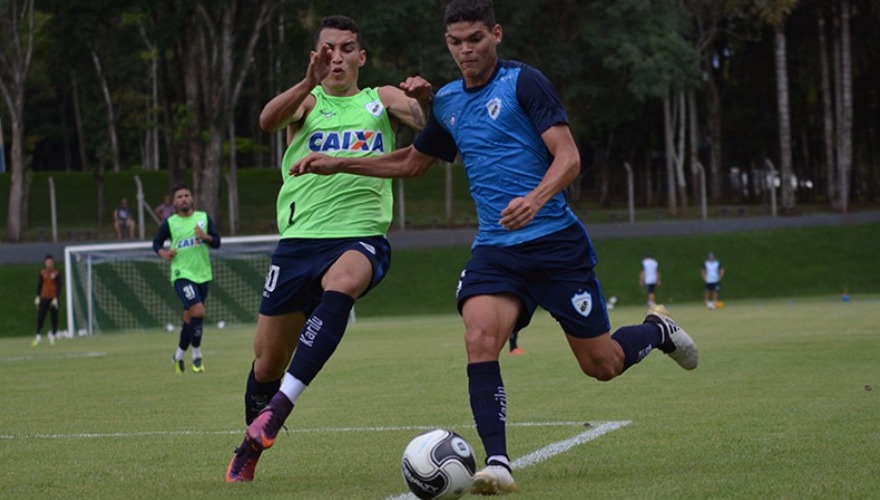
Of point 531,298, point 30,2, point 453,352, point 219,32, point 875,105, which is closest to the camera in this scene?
point 531,298

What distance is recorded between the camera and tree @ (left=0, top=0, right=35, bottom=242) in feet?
139

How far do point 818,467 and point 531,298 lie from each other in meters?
1.59

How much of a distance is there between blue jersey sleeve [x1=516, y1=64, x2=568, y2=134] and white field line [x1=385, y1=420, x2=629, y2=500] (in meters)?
1.77

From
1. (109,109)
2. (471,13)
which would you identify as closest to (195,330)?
(471,13)

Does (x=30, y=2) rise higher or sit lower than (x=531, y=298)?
higher

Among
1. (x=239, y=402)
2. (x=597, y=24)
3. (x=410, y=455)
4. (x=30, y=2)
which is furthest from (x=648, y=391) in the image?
(x=597, y=24)

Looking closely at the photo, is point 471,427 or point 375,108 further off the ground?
point 375,108

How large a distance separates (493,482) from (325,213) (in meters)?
2.32

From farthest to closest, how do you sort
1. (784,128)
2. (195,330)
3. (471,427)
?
(784,128) < (195,330) < (471,427)

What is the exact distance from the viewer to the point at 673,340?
8375 millimetres

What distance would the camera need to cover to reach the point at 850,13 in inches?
2143

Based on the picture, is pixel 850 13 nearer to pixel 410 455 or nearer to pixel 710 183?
pixel 710 183

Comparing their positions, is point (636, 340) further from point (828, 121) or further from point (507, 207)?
point (828, 121)

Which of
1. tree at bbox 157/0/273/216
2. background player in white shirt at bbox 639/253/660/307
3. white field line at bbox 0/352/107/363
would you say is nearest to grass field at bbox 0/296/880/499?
white field line at bbox 0/352/107/363
